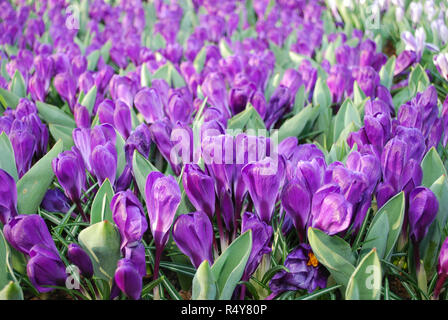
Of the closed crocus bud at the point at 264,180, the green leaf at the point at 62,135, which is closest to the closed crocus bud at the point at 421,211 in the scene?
the closed crocus bud at the point at 264,180

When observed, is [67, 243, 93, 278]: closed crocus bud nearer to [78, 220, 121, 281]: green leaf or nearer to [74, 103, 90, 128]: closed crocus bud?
[78, 220, 121, 281]: green leaf

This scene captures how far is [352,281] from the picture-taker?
945 millimetres

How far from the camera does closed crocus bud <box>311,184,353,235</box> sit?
3.35 feet

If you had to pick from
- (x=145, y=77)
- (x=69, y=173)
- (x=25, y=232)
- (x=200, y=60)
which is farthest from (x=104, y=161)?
(x=200, y=60)

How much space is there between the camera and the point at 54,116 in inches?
71.4

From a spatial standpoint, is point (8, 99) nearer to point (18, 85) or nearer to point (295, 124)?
point (18, 85)

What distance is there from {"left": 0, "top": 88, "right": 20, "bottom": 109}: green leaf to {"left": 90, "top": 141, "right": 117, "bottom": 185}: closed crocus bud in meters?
0.80

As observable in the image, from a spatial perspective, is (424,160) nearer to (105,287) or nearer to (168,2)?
(105,287)

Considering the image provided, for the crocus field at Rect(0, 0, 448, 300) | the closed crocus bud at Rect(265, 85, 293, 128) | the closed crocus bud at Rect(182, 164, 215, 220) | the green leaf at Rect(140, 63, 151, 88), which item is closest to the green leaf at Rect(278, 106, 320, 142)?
the crocus field at Rect(0, 0, 448, 300)

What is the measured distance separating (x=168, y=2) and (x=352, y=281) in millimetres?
3531

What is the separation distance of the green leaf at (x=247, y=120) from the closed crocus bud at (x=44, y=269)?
810 mm

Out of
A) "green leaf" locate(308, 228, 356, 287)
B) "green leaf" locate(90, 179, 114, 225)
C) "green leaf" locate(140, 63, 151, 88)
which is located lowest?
"green leaf" locate(308, 228, 356, 287)
